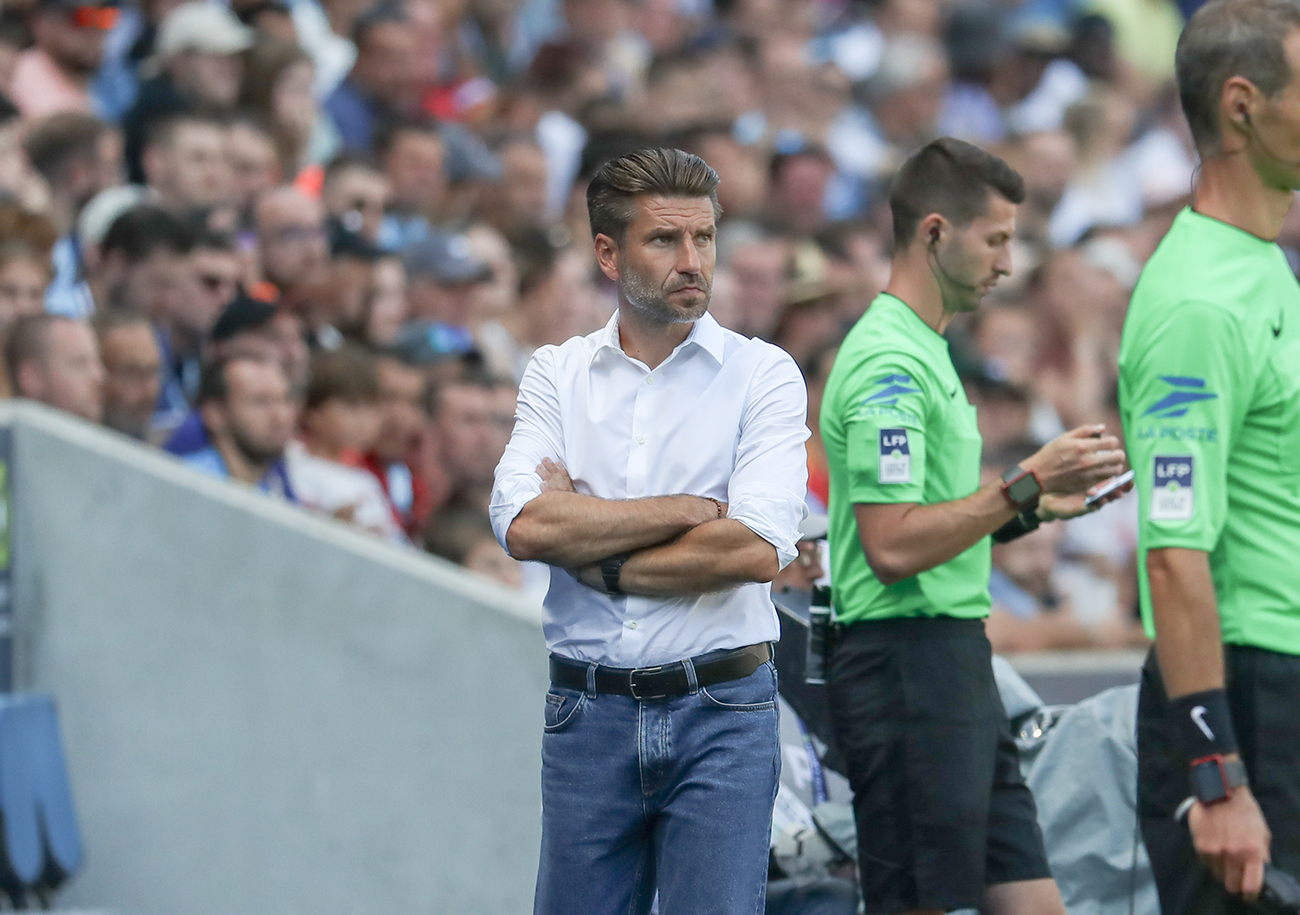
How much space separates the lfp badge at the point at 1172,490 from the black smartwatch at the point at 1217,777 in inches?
15.8

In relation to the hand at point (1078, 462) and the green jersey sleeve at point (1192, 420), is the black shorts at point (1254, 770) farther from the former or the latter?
the hand at point (1078, 462)

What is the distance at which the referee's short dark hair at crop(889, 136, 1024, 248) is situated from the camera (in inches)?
157

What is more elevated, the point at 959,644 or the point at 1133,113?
the point at 1133,113

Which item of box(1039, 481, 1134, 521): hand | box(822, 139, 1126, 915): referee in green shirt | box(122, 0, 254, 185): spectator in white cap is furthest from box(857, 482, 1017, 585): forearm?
box(122, 0, 254, 185): spectator in white cap

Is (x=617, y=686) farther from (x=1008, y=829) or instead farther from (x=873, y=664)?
(x=1008, y=829)

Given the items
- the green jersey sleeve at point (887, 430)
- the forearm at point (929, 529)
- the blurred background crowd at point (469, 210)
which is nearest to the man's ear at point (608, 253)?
the green jersey sleeve at point (887, 430)

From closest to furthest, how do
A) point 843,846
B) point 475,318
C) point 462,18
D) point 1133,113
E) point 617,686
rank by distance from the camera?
point 617,686 → point 843,846 → point 475,318 → point 462,18 → point 1133,113

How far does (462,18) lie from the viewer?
10.9 m

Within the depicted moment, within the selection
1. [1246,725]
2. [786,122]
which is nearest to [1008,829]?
[1246,725]

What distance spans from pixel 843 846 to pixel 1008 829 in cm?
50

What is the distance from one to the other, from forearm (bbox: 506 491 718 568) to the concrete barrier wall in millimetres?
2268

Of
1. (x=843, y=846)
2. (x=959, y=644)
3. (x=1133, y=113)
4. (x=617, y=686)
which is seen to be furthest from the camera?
(x=1133, y=113)

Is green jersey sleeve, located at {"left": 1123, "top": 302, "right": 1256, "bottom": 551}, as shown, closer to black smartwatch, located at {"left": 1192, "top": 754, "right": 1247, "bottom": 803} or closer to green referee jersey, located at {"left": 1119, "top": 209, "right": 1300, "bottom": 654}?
green referee jersey, located at {"left": 1119, "top": 209, "right": 1300, "bottom": 654}

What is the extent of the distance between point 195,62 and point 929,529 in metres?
5.71
